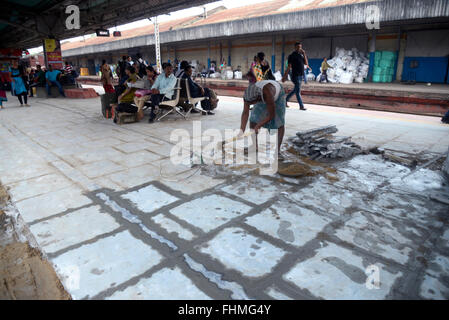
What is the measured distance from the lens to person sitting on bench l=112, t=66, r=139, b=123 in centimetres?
655

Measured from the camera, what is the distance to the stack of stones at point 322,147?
13.0 ft

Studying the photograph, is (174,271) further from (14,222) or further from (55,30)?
(55,30)

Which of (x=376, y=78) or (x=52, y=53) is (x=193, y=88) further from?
(x=376, y=78)

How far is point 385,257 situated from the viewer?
1941mm

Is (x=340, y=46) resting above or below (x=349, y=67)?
above

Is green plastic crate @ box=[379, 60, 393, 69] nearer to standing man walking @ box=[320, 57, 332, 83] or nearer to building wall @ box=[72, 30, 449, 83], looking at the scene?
building wall @ box=[72, 30, 449, 83]

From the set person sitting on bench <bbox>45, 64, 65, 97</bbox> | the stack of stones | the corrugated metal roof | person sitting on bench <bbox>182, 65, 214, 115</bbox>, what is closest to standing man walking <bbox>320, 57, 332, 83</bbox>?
the corrugated metal roof

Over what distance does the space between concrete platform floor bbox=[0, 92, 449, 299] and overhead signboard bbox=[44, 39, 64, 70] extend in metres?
10.8

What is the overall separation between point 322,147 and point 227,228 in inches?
93.6

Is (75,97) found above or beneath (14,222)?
above

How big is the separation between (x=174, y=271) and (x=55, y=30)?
48.0 feet

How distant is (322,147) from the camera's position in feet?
13.5

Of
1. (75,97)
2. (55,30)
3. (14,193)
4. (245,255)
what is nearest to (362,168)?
(245,255)

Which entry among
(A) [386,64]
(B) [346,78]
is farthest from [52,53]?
(A) [386,64]
